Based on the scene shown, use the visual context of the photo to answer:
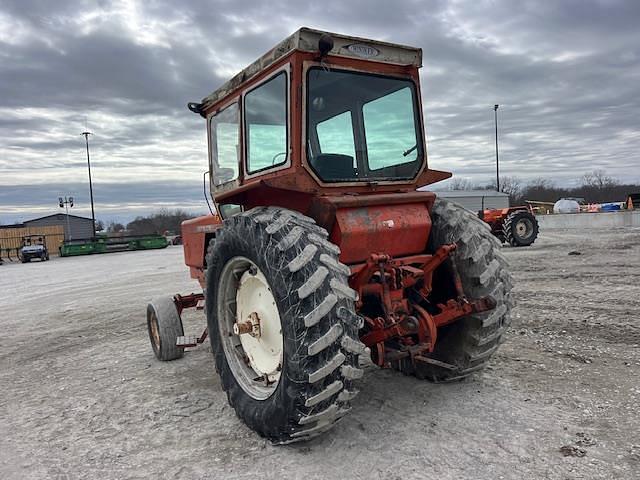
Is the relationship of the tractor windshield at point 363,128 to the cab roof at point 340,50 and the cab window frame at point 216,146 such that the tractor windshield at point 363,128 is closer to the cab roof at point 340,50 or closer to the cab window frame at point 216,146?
the cab roof at point 340,50

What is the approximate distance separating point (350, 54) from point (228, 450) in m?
2.86

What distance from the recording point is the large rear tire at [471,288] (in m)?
3.83

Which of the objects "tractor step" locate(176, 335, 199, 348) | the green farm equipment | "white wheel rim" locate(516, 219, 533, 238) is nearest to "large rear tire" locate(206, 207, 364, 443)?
"tractor step" locate(176, 335, 199, 348)

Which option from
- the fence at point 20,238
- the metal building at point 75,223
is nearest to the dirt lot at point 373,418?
the fence at point 20,238

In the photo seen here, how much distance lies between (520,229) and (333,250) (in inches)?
640

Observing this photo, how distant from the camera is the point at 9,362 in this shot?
20.6 feet

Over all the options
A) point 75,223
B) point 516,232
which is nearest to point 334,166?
point 516,232

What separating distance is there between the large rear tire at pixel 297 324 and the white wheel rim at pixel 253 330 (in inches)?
0.5

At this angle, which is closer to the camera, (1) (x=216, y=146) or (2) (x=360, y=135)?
(2) (x=360, y=135)

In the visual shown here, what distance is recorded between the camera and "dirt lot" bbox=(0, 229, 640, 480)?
303 cm

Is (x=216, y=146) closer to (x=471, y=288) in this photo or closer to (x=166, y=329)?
(x=166, y=329)

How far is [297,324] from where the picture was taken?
2975 mm

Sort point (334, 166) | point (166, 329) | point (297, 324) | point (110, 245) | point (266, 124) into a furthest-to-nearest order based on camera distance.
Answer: point (110, 245)
point (166, 329)
point (266, 124)
point (334, 166)
point (297, 324)

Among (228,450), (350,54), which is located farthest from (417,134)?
(228,450)
